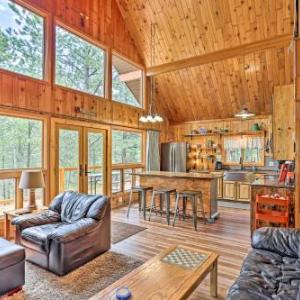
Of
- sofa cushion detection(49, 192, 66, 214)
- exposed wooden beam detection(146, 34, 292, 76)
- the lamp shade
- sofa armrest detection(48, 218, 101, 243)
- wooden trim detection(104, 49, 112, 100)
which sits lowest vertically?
sofa armrest detection(48, 218, 101, 243)

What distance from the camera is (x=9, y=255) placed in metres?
2.35

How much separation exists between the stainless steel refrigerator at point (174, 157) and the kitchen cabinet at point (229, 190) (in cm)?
136

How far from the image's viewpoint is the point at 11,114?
13.6 feet

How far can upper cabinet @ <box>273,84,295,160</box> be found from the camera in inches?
181

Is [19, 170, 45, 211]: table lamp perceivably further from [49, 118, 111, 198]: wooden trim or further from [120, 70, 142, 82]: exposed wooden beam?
[120, 70, 142, 82]: exposed wooden beam

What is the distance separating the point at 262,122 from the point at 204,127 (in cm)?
181

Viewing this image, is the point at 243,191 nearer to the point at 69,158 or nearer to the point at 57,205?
the point at 69,158

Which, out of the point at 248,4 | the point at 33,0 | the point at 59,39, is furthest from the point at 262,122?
the point at 33,0

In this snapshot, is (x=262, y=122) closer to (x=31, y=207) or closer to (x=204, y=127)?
(x=204, y=127)

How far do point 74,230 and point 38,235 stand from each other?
44 cm

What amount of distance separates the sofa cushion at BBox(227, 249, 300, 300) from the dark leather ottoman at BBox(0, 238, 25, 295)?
1958 mm

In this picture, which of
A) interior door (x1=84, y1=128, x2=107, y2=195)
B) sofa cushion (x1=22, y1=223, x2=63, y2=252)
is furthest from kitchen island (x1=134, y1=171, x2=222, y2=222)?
sofa cushion (x1=22, y1=223, x2=63, y2=252)

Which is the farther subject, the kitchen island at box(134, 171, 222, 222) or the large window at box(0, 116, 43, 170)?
the kitchen island at box(134, 171, 222, 222)

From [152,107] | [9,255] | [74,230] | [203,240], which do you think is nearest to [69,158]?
[74,230]
